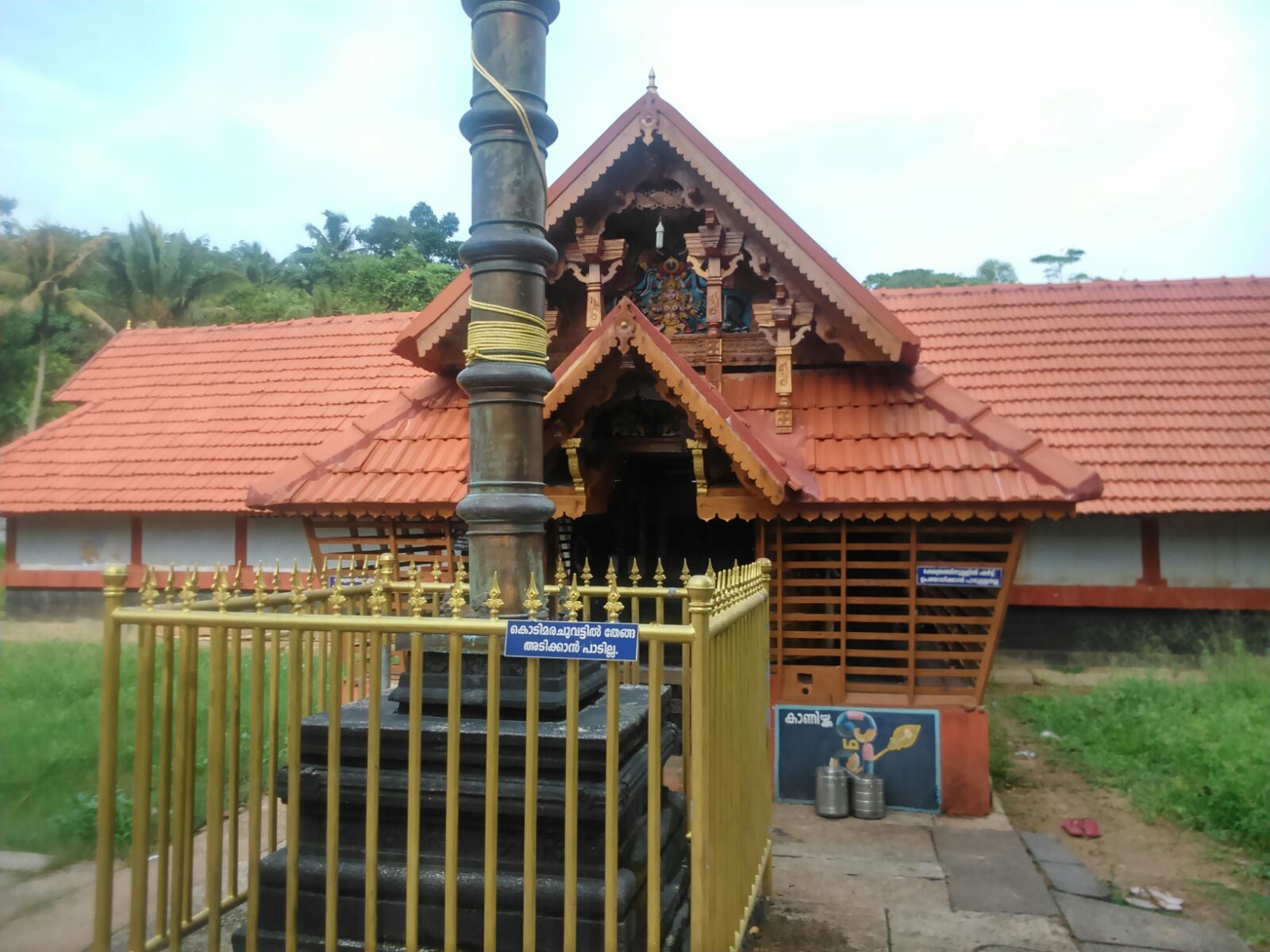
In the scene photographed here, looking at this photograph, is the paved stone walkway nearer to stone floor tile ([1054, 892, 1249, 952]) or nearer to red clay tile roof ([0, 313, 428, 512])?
stone floor tile ([1054, 892, 1249, 952])

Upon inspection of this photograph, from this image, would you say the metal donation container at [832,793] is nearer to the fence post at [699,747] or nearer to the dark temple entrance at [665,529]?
the dark temple entrance at [665,529]

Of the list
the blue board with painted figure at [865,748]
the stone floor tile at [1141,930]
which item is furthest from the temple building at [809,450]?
the stone floor tile at [1141,930]

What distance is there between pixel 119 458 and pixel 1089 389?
1337 cm

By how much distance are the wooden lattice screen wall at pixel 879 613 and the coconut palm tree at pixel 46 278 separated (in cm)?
2785

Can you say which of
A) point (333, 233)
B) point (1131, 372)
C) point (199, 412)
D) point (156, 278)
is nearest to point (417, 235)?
point (333, 233)

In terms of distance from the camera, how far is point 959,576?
6586mm

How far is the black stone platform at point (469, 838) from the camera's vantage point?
3.09m

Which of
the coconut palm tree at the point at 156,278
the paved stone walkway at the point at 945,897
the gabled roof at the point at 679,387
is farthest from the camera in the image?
the coconut palm tree at the point at 156,278

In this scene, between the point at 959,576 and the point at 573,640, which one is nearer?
the point at 573,640

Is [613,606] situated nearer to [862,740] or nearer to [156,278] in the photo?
[862,740]

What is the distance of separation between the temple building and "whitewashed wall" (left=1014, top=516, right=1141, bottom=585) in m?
0.03

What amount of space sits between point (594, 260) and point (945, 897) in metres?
5.39

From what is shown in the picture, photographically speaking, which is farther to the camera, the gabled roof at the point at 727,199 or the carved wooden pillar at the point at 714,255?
the carved wooden pillar at the point at 714,255

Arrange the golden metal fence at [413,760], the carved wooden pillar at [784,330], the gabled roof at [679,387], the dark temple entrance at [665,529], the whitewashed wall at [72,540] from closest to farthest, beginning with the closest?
1. the golden metal fence at [413,760]
2. the gabled roof at [679,387]
3. the carved wooden pillar at [784,330]
4. the dark temple entrance at [665,529]
5. the whitewashed wall at [72,540]
